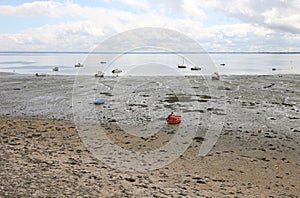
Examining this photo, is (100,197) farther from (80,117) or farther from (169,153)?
(80,117)

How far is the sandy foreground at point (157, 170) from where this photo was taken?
7.29 metres

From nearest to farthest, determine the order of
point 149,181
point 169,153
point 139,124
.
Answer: point 149,181
point 169,153
point 139,124

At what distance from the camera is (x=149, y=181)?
27.5 feet

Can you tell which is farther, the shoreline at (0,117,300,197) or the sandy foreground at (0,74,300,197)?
the sandy foreground at (0,74,300,197)

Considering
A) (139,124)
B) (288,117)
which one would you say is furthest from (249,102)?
(139,124)

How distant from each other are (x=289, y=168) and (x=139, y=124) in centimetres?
808

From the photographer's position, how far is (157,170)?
959 centimetres

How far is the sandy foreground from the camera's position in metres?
7.29

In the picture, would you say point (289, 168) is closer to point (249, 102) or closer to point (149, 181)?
point (149, 181)

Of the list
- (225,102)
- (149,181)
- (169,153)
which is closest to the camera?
(149,181)

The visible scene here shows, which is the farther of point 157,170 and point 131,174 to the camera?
point 157,170

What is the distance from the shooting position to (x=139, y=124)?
52.9 feet

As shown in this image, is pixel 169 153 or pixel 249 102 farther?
pixel 249 102

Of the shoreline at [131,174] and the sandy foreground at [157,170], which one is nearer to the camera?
the shoreline at [131,174]
